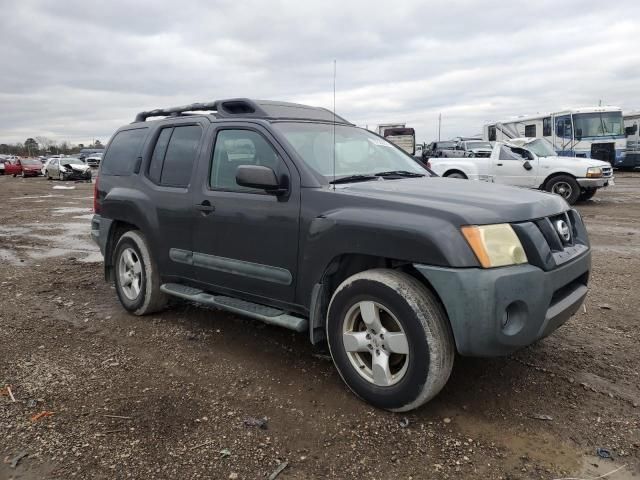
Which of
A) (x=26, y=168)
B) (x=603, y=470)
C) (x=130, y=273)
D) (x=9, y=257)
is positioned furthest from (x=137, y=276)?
(x=26, y=168)

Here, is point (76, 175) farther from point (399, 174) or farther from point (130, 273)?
point (399, 174)

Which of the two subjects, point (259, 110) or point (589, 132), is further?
point (589, 132)

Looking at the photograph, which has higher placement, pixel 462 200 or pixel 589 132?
pixel 589 132

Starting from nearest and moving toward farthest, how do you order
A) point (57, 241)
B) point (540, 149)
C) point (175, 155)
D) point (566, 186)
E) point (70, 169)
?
point (175, 155)
point (57, 241)
point (566, 186)
point (540, 149)
point (70, 169)

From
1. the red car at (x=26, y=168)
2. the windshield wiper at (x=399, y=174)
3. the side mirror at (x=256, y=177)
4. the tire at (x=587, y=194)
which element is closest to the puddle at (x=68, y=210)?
the side mirror at (x=256, y=177)

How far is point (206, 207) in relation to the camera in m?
4.00

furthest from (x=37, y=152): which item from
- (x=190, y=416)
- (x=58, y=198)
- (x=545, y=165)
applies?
(x=190, y=416)

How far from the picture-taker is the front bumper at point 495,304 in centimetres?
265

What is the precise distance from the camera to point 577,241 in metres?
3.41

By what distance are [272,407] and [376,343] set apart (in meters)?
0.78

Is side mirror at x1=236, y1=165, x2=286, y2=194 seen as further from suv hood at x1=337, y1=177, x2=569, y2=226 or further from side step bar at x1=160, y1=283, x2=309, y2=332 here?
side step bar at x1=160, y1=283, x2=309, y2=332

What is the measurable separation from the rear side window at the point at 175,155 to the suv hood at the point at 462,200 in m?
1.58

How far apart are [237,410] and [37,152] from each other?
313 feet

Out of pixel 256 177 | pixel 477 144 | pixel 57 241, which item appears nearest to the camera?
pixel 256 177
